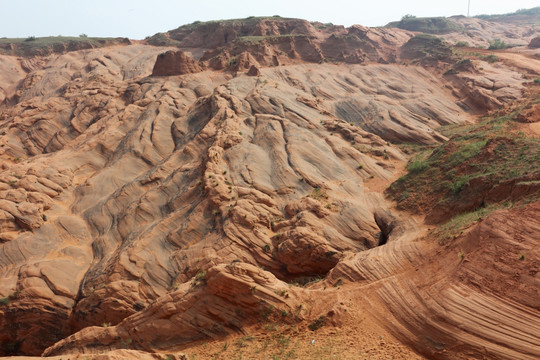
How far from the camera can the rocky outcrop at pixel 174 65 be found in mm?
44688

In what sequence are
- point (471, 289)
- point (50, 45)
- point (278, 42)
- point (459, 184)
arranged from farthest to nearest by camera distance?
1. point (50, 45)
2. point (278, 42)
3. point (459, 184)
4. point (471, 289)

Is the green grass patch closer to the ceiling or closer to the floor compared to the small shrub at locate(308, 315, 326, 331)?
closer to the ceiling

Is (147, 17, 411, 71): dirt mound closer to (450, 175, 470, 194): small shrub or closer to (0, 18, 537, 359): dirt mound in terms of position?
(0, 18, 537, 359): dirt mound

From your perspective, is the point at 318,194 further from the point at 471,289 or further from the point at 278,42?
the point at 278,42

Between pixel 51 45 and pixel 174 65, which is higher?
pixel 51 45

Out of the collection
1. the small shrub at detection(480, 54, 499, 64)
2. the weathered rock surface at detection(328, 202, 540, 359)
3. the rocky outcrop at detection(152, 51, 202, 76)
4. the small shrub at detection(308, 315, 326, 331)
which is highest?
the small shrub at detection(480, 54, 499, 64)

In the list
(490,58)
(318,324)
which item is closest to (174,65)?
(318,324)

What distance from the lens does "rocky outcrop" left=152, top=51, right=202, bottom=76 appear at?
44.7 meters

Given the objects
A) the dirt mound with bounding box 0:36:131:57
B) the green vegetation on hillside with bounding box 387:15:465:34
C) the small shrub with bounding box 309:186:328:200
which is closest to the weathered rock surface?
the small shrub with bounding box 309:186:328:200

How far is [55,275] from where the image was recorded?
21.5 m

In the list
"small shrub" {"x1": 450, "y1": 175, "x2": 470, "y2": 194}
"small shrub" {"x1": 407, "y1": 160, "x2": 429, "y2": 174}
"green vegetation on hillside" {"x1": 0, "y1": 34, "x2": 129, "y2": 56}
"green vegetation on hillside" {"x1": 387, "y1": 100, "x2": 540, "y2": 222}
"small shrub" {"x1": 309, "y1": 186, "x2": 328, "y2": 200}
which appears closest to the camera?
"green vegetation on hillside" {"x1": 387, "y1": 100, "x2": 540, "y2": 222}

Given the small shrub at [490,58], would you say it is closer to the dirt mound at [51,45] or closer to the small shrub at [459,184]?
the small shrub at [459,184]

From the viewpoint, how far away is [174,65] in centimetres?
4472

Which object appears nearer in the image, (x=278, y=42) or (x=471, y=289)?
(x=471, y=289)
